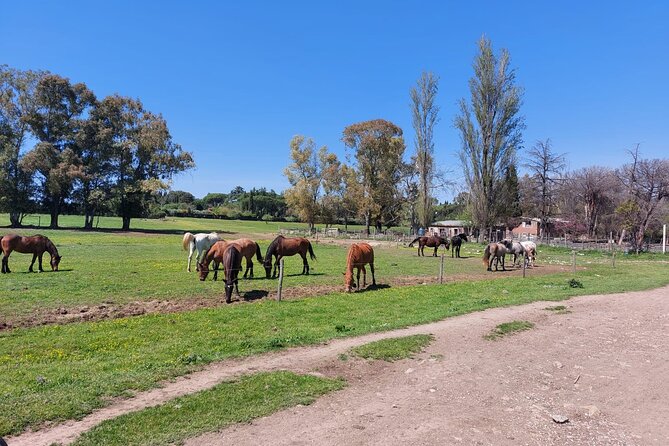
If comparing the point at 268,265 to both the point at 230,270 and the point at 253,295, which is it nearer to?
the point at 253,295

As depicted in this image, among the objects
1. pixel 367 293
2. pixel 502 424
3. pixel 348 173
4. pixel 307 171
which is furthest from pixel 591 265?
pixel 307 171

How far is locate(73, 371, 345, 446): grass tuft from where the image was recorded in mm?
4284

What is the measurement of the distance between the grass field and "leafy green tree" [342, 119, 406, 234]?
1434 inches

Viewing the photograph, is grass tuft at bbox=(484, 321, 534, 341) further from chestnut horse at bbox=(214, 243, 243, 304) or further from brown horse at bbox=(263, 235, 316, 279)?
brown horse at bbox=(263, 235, 316, 279)

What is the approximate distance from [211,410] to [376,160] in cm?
5242

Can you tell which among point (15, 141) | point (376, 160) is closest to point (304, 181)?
point (376, 160)

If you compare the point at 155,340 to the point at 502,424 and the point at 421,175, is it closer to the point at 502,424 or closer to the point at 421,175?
the point at 502,424

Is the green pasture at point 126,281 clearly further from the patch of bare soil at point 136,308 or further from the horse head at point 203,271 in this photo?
the horse head at point 203,271

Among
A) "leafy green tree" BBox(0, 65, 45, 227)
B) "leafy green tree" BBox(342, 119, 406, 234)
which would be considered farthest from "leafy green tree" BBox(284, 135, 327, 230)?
"leafy green tree" BBox(0, 65, 45, 227)

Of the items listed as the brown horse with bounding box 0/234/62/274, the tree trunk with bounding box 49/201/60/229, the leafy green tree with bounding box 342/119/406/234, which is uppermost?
the leafy green tree with bounding box 342/119/406/234

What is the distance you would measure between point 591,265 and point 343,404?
2641cm

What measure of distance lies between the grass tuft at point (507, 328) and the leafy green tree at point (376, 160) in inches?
1797

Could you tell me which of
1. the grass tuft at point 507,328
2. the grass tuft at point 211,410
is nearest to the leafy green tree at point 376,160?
the grass tuft at point 507,328

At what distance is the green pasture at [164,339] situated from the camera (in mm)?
5289
